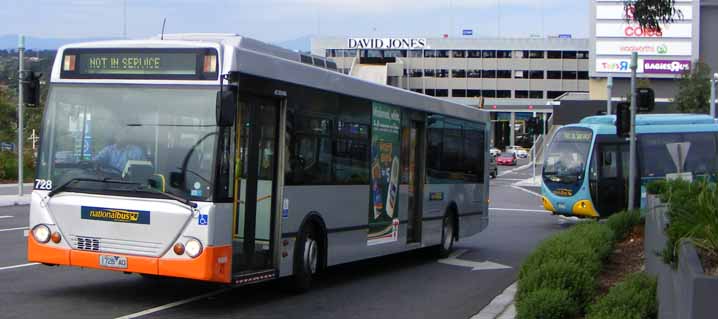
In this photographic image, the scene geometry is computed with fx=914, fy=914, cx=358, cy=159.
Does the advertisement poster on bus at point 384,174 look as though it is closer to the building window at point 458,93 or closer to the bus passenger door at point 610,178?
the bus passenger door at point 610,178

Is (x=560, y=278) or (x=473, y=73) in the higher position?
(x=473, y=73)

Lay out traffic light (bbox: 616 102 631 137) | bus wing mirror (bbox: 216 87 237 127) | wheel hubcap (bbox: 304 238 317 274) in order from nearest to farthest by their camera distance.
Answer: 1. bus wing mirror (bbox: 216 87 237 127)
2. wheel hubcap (bbox: 304 238 317 274)
3. traffic light (bbox: 616 102 631 137)

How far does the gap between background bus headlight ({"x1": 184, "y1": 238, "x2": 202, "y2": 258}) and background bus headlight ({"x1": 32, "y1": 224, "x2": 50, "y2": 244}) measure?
1734 millimetres

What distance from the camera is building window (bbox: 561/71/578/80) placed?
11538 centimetres

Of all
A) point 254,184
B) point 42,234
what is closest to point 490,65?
point 254,184

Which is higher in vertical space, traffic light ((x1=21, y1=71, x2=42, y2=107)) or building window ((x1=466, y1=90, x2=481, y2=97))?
building window ((x1=466, y1=90, x2=481, y2=97))

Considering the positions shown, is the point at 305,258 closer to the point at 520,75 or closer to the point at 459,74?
the point at 459,74

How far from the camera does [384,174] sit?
565 inches

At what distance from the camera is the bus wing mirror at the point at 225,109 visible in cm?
942

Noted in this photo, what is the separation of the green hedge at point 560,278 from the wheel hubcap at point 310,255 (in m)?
2.77

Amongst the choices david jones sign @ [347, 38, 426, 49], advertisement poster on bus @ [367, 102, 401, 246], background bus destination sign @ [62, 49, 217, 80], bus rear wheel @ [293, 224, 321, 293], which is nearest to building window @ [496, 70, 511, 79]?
david jones sign @ [347, 38, 426, 49]

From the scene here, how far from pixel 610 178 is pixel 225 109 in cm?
1965

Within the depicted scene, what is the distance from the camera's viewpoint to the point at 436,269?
1600cm

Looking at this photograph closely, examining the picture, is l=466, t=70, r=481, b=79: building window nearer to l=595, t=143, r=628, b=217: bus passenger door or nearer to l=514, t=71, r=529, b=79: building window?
l=514, t=71, r=529, b=79: building window
